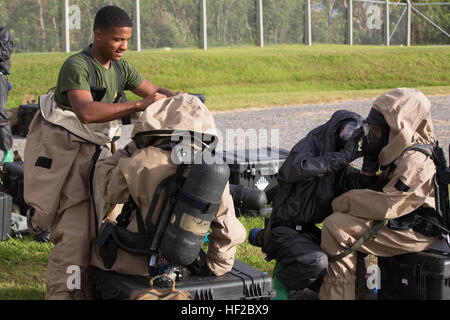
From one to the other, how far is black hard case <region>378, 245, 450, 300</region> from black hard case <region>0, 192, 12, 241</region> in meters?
3.21

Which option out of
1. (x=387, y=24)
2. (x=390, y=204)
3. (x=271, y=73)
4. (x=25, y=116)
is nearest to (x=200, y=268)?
(x=390, y=204)

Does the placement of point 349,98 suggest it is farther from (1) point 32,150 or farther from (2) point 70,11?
(1) point 32,150

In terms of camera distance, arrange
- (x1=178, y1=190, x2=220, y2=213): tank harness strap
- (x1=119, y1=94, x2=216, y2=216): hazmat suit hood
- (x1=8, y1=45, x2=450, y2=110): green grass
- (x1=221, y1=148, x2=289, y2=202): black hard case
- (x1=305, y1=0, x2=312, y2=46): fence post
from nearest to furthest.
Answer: (x1=178, y1=190, x2=220, y2=213): tank harness strap, (x1=119, y1=94, x2=216, y2=216): hazmat suit hood, (x1=221, y1=148, x2=289, y2=202): black hard case, (x1=8, y1=45, x2=450, y2=110): green grass, (x1=305, y1=0, x2=312, y2=46): fence post

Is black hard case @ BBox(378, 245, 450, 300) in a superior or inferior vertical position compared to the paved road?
inferior

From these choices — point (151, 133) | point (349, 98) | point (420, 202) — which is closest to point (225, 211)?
point (151, 133)

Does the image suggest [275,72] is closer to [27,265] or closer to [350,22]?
[350,22]

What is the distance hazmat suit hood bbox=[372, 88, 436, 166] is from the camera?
14.6 feet

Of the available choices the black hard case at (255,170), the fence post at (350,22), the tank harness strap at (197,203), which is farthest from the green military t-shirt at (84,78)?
the fence post at (350,22)

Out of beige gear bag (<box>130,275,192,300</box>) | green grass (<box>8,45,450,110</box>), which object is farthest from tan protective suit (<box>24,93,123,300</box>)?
green grass (<box>8,45,450,110</box>)

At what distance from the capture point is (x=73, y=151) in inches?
167

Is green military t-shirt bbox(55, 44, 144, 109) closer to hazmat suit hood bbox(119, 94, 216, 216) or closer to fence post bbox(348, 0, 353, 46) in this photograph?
hazmat suit hood bbox(119, 94, 216, 216)

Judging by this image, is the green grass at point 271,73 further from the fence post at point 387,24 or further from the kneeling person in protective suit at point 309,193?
the kneeling person in protective suit at point 309,193

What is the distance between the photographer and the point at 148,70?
19.0 metres

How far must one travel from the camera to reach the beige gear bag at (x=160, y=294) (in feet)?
11.1
